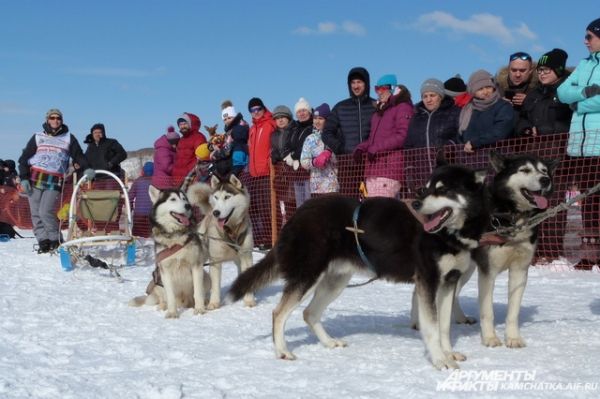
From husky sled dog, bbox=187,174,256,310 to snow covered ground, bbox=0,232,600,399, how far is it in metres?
0.35

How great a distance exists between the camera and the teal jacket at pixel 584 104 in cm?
527

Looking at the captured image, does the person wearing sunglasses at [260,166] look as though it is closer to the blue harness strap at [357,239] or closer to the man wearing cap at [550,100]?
the man wearing cap at [550,100]

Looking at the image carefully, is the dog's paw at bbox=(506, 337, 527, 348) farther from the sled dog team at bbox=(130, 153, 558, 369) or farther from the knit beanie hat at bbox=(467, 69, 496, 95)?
the knit beanie hat at bbox=(467, 69, 496, 95)

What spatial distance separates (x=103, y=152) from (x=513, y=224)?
28.9 feet

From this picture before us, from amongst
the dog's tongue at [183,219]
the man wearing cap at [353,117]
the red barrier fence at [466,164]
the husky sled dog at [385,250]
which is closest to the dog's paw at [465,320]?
the husky sled dog at [385,250]

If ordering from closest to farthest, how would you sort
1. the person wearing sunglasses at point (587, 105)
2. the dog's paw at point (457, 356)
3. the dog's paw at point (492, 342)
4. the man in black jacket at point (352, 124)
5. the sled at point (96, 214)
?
1. the dog's paw at point (457, 356)
2. the dog's paw at point (492, 342)
3. the person wearing sunglasses at point (587, 105)
4. the man in black jacket at point (352, 124)
5. the sled at point (96, 214)

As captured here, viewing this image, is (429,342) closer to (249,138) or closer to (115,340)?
(115,340)

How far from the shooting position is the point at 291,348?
13.0 ft

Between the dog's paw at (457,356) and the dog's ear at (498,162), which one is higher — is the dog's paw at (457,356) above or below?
below

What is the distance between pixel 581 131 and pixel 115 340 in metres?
4.16

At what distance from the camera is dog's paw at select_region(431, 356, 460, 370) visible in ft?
10.8

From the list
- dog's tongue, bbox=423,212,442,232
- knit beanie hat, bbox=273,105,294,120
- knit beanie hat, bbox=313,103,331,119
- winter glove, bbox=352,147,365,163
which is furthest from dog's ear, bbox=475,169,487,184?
knit beanie hat, bbox=273,105,294,120

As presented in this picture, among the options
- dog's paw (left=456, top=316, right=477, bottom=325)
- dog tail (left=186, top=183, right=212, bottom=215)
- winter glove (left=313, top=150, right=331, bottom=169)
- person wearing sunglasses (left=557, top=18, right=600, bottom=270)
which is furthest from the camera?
winter glove (left=313, top=150, right=331, bottom=169)

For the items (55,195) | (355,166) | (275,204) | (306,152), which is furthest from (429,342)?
(55,195)
